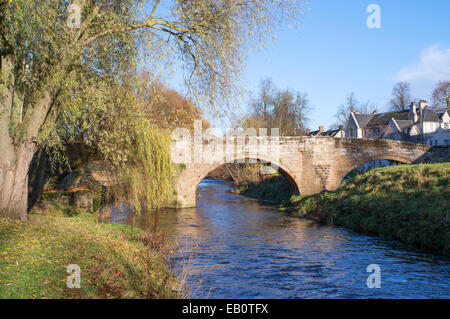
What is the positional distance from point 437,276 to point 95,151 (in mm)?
12288

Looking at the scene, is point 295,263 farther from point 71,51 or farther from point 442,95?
point 442,95

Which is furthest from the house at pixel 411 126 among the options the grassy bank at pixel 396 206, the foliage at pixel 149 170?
the foliage at pixel 149 170

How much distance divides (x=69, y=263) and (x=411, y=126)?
5361 centimetres

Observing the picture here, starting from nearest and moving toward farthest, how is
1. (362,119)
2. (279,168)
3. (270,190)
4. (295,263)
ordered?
(295,263) < (279,168) < (270,190) < (362,119)

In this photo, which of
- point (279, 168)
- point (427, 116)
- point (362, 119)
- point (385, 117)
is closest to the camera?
point (279, 168)

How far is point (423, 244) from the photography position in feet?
44.0

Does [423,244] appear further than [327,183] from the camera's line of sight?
No

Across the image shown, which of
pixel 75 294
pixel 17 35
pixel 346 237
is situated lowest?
pixel 346 237

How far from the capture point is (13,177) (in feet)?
28.5

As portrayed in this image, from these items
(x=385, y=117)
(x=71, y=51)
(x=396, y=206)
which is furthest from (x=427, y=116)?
(x=71, y=51)

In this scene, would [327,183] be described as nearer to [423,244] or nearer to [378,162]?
[423,244]

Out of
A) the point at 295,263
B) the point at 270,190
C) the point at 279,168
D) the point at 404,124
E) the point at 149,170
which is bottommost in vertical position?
the point at 295,263

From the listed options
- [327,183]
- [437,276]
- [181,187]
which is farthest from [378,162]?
[437,276]
